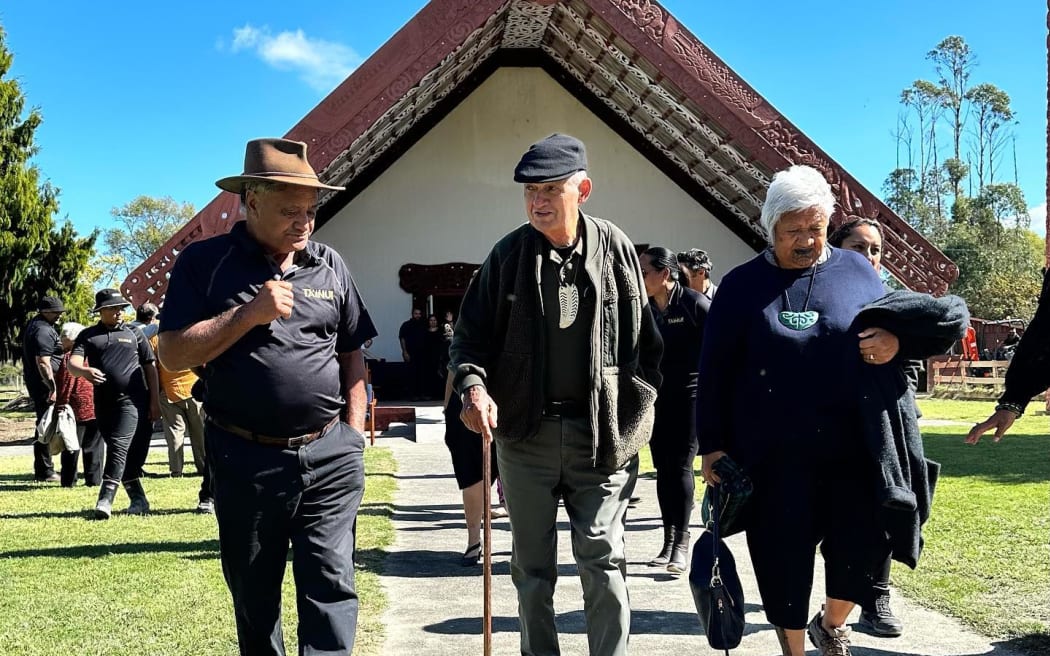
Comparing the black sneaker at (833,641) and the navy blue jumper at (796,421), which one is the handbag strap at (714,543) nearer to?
the navy blue jumper at (796,421)

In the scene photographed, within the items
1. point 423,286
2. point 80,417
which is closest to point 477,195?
point 423,286

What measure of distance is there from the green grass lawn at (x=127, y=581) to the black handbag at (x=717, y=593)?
64.4 inches

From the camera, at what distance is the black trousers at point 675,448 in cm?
624

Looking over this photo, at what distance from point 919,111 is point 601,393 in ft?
252

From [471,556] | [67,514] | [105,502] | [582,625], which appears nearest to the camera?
[582,625]

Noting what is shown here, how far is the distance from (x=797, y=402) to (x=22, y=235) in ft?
89.5

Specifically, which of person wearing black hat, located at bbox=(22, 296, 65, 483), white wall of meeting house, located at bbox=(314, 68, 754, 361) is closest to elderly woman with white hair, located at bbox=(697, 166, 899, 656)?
person wearing black hat, located at bbox=(22, 296, 65, 483)

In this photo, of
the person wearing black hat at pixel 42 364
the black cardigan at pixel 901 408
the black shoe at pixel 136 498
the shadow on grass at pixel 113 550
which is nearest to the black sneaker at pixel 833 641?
the black cardigan at pixel 901 408

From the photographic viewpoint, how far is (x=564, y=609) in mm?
5477

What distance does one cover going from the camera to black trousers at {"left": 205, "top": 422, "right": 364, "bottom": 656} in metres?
3.47

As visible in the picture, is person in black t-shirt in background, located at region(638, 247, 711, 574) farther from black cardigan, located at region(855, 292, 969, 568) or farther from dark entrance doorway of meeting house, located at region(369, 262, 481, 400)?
dark entrance doorway of meeting house, located at region(369, 262, 481, 400)

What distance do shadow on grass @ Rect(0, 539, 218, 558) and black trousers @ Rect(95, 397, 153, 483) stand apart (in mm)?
1366

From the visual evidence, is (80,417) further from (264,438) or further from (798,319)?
(798,319)

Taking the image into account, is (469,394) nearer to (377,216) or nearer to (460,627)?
(460,627)
